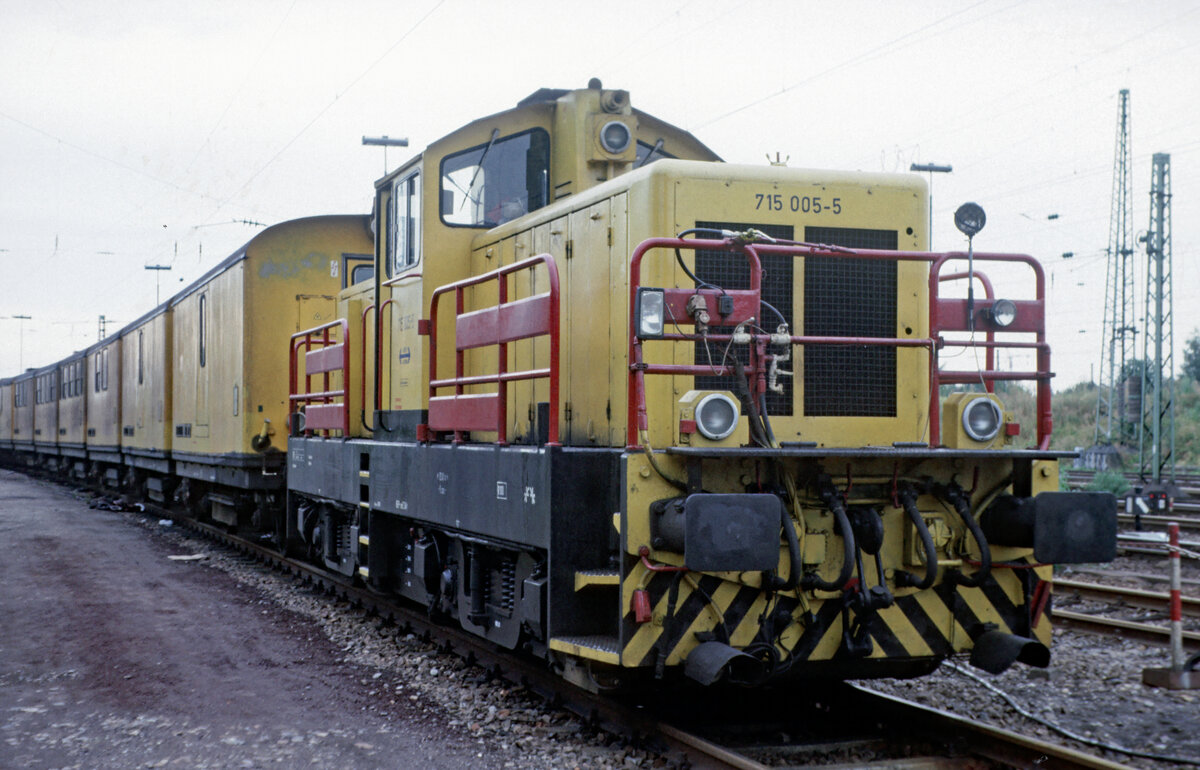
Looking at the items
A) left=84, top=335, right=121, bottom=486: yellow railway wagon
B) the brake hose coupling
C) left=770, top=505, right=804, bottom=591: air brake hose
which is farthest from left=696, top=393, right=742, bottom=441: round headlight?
left=84, top=335, right=121, bottom=486: yellow railway wagon

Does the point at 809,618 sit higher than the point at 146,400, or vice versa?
the point at 146,400

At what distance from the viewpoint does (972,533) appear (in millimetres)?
4812

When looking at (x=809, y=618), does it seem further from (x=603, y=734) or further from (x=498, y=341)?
(x=498, y=341)

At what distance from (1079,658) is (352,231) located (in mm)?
9066

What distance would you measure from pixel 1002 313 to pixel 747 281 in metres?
1.20

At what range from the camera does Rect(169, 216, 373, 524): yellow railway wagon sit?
11672 millimetres

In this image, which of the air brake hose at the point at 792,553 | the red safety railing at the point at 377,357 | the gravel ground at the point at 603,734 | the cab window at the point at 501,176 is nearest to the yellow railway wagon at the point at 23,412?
the red safety railing at the point at 377,357

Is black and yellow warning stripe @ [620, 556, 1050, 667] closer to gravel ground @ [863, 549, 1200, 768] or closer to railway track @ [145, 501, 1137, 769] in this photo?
railway track @ [145, 501, 1137, 769]

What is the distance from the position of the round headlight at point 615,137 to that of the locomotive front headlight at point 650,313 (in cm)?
238

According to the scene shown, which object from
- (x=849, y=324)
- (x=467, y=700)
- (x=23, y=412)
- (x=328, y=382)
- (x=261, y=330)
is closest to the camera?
(x=849, y=324)

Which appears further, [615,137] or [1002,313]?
[615,137]

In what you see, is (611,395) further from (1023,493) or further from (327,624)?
(327,624)

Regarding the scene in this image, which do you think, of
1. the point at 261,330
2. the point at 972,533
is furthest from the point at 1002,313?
the point at 261,330

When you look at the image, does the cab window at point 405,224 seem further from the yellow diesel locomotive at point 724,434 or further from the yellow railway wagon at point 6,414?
the yellow railway wagon at point 6,414
